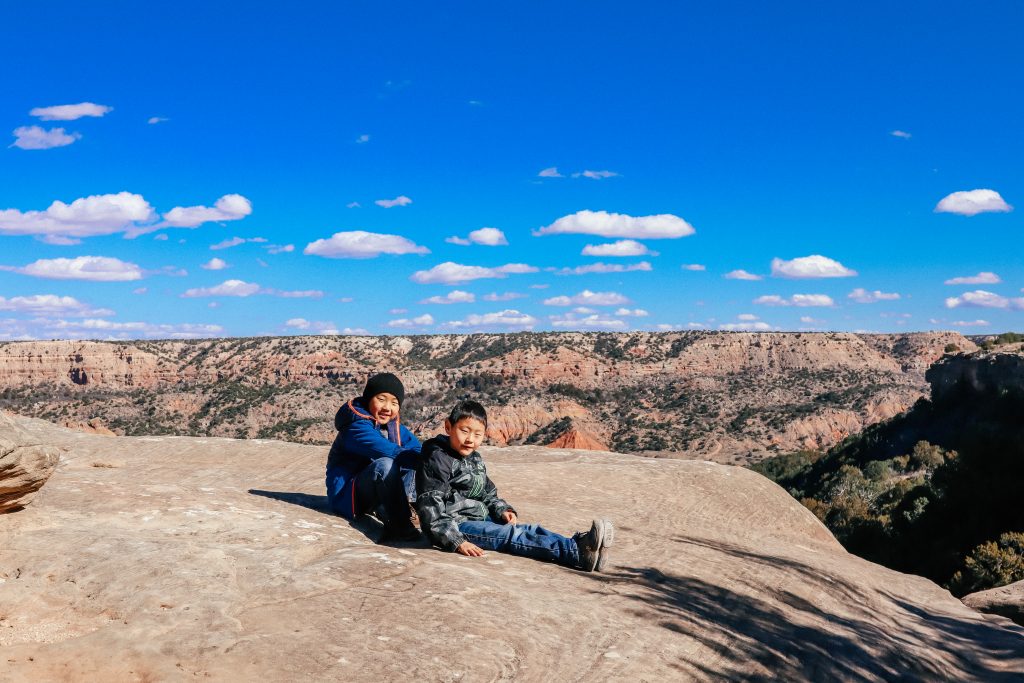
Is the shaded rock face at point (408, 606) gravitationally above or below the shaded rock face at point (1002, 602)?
above

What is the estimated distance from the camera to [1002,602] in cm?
1007

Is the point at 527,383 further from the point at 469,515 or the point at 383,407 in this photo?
the point at 469,515

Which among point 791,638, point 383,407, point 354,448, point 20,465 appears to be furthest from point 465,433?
point 20,465

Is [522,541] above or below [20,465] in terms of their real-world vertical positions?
below

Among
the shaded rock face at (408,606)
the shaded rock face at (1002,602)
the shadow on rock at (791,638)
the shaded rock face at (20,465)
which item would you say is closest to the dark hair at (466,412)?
the shaded rock face at (408,606)

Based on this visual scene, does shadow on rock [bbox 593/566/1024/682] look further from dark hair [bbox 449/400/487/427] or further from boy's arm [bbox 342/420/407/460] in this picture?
boy's arm [bbox 342/420/407/460]

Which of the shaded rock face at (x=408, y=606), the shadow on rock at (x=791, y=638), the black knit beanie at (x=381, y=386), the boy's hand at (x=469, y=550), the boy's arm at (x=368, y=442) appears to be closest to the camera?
the shaded rock face at (x=408, y=606)

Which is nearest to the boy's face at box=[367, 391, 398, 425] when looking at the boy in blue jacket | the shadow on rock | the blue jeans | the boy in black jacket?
the boy in blue jacket

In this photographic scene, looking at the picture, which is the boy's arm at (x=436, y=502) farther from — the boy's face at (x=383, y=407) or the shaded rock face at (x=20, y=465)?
the shaded rock face at (x=20, y=465)

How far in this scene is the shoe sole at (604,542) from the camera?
6750 mm

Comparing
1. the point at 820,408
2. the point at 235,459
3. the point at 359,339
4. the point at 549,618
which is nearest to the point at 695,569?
the point at 549,618

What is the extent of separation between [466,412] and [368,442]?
1.22 meters

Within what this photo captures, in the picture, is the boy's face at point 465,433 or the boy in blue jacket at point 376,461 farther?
the boy in blue jacket at point 376,461

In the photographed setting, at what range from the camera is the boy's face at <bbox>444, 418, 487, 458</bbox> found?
6930 mm
